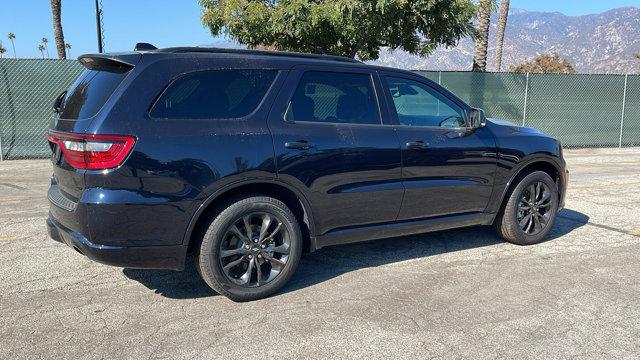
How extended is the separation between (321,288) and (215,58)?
1.97 meters

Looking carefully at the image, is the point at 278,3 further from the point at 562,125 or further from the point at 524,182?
the point at 562,125

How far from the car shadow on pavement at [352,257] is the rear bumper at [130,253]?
1.58 feet

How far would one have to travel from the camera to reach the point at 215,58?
4.15 m

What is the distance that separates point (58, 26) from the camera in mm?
17016

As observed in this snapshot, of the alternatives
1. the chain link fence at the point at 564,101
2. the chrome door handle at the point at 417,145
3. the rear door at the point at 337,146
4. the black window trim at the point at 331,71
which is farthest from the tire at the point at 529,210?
the chain link fence at the point at 564,101

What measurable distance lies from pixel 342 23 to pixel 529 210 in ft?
20.4

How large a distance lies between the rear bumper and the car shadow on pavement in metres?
0.48

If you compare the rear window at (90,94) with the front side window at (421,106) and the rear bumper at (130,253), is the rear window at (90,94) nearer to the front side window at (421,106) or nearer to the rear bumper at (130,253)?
the rear bumper at (130,253)

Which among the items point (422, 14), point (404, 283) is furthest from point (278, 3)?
point (404, 283)

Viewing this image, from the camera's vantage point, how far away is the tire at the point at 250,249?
4.04 metres

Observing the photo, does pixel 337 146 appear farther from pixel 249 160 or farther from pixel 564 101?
pixel 564 101

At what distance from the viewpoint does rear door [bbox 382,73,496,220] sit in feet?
16.1

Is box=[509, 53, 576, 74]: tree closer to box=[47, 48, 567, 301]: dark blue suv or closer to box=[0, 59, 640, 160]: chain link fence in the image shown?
box=[0, 59, 640, 160]: chain link fence

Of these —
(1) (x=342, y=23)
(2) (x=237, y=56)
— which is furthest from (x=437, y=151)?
(1) (x=342, y=23)
